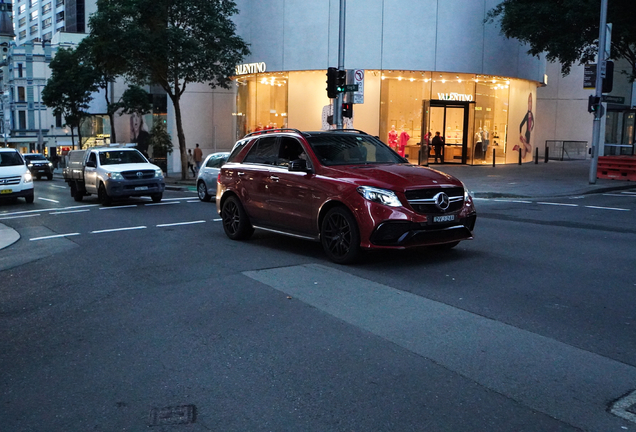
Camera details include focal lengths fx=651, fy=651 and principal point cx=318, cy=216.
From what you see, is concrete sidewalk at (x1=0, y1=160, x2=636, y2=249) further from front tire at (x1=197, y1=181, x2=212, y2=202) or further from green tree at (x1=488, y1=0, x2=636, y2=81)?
front tire at (x1=197, y1=181, x2=212, y2=202)

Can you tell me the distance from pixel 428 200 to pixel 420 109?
2734 centimetres

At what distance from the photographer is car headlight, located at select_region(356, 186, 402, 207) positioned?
8.57 m

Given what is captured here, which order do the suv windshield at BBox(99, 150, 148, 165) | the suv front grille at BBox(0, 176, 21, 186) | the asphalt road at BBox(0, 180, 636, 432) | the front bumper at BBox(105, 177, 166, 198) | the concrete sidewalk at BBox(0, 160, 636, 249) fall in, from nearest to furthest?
the asphalt road at BBox(0, 180, 636, 432)
the front bumper at BBox(105, 177, 166, 198)
the suv front grille at BBox(0, 176, 21, 186)
the suv windshield at BBox(99, 150, 148, 165)
the concrete sidewalk at BBox(0, 160, 636, 249)

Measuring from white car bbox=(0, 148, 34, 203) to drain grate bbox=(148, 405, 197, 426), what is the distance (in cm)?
1848

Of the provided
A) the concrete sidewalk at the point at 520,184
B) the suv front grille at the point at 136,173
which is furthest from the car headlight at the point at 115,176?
the concrete sidewalk at the point at 520,184

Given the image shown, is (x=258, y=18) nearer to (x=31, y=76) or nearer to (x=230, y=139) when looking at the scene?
(x=230, y=139)

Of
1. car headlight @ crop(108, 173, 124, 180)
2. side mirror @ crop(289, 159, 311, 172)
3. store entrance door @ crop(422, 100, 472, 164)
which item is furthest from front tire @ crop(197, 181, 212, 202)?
store entrance door @ crop(422, 100, 472, 164)

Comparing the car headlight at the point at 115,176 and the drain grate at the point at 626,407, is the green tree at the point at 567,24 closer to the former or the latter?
the car headlight at the point at 115,176

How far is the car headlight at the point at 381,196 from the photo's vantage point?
8.57 metres

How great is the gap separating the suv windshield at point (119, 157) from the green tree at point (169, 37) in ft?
31.0

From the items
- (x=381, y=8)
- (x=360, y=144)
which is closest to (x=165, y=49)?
(x=381, y=8)

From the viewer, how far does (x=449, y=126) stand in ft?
117

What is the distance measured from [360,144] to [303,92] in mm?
26623

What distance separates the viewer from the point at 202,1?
98.8ft
